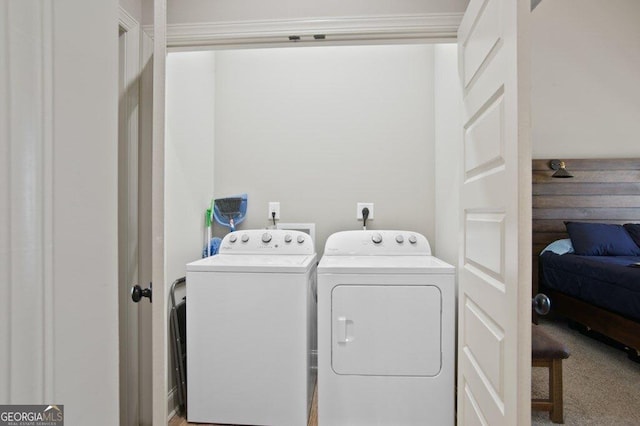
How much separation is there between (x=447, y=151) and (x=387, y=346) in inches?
50.7

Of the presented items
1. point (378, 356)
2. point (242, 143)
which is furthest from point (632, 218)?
point (242, 143)

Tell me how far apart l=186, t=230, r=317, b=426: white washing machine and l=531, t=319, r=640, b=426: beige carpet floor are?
1452 mm

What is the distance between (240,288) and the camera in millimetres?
1721

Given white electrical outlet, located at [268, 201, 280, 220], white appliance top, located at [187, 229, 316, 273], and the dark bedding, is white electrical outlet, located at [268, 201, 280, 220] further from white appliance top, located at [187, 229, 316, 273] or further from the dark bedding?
the dark bedding

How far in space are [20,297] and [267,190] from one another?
2.27m

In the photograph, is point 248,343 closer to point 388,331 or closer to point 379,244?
point 388,331

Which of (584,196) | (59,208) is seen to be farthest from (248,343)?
(584,196)

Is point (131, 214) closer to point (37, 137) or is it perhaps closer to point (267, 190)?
point (267, 190)

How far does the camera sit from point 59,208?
0.32 m

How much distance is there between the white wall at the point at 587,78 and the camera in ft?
11.7

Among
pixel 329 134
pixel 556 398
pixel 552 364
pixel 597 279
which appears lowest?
pixel 556 398

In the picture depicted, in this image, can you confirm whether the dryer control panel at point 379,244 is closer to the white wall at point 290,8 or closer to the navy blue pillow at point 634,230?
the white wall at point 290,8

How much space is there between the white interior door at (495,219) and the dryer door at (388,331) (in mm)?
275

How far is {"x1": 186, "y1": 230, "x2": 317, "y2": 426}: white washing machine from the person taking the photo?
5.53 feet
